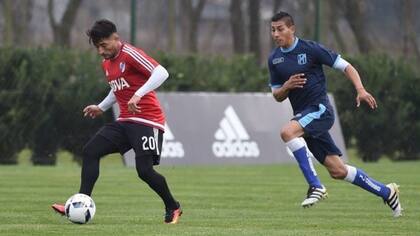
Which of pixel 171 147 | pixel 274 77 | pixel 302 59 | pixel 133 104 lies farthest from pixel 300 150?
pixel 171 147

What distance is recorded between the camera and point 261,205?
14.4 m

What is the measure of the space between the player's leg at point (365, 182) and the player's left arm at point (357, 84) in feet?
2.13

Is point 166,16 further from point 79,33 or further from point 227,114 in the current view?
point 227,114

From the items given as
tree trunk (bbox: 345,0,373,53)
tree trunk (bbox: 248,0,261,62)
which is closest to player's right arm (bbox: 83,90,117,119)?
tree trunk (bbox: 248,0,261,62)

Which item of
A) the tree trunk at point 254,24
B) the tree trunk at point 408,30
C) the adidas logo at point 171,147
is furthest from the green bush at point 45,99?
the tree trunk at point 408,30

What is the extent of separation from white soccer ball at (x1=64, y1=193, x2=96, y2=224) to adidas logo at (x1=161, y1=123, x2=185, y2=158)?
1217 centimetres

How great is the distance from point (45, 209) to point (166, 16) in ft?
66.0

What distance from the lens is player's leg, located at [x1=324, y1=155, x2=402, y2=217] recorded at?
12.6 metres

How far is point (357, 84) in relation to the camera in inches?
483

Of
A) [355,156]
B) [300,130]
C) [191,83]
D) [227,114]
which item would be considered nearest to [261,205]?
[300,130]

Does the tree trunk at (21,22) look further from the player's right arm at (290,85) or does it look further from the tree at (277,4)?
the player's right arm at (290,85)

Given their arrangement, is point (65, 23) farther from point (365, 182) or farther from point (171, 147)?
point (365, 182)

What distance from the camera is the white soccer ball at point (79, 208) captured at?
11547 millimetres

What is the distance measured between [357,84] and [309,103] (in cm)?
79
